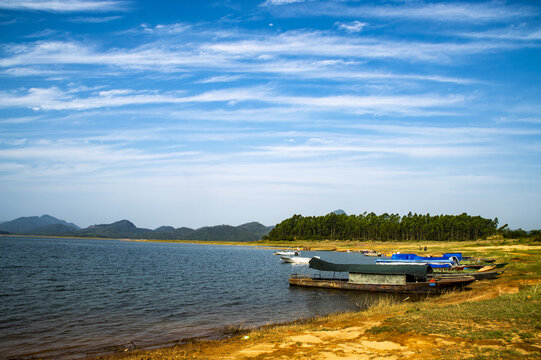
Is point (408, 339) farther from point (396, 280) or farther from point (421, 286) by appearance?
point (396, 280)

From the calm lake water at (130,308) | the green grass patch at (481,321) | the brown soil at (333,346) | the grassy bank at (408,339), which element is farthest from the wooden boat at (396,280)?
the brown soil at (333,346)

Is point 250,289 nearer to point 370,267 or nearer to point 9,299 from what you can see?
point 370,267

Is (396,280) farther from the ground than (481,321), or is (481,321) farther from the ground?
(481,321)

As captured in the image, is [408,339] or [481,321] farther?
[481,321]

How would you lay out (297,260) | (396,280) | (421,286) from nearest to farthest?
(421,286) → (396,280) → (297,260)

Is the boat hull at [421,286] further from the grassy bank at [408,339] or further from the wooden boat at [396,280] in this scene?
the grassy bank at [408,339]

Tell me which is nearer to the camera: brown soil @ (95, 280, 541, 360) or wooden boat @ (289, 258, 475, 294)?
brown soil @ (95, 280, 541, 360)

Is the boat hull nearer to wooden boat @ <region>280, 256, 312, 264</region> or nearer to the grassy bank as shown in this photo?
the grassy bank

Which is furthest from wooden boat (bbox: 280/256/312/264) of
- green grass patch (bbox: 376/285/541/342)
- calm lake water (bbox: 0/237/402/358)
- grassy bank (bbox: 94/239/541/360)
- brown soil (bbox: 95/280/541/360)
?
brown soil (bbox: 95/280/541/360)

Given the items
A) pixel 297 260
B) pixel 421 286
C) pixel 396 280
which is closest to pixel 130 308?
pixel 396 280

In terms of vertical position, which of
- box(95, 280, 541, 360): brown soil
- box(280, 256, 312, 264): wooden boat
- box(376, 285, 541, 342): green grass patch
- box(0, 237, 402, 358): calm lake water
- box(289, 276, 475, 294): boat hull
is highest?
box(376, 285, 541, 342): green grass patch

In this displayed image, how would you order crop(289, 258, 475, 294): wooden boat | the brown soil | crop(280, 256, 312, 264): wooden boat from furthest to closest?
crop(280, 256, 312, 264): wooden boat < crop(289, 258, 475, 294): wooden boat < the brown soil

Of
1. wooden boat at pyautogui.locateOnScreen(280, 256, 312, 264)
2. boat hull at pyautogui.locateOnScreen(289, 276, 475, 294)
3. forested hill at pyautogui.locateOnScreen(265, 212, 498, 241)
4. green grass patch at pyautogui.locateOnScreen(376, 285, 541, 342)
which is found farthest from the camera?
forested hill at pyautogui.locateOnScreen(265, 212, 498, 241)

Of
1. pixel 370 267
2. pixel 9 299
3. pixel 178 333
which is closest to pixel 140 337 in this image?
pixel 178 333
